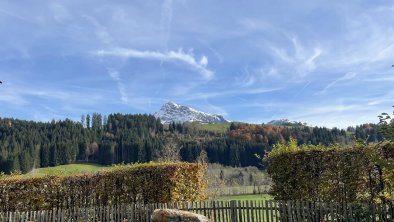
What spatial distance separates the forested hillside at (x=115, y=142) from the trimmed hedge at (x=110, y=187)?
8841cm

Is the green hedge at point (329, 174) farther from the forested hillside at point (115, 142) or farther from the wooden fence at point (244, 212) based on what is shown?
the forested hillside at point (115, 142)

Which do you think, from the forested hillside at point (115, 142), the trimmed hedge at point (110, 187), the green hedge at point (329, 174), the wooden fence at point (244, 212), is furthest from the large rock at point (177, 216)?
the forested hillside at point (115, 142)

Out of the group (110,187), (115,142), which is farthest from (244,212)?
(115,142)

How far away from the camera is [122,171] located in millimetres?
18031

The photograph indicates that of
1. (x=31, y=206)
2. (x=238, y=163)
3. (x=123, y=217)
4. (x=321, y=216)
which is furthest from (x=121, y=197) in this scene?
(x=238, y=163)

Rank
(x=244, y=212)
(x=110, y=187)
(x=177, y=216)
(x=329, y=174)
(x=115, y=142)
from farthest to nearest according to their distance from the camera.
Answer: (x=115, y=142) < (x=110, y=187) < (x=244, y=212) < (x=329, y=174) < (x=177, y=216)

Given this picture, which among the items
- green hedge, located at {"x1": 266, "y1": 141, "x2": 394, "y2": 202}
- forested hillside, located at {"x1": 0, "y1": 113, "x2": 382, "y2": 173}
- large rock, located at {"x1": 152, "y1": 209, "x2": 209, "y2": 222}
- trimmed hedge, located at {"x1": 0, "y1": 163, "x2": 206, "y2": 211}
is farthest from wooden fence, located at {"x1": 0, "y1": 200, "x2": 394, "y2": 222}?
forested hillside, located at {"x1": 0, "y1": 113, "x2": 382, "y2": 173}

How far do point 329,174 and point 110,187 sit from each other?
9.63 m

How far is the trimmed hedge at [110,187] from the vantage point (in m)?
17.3

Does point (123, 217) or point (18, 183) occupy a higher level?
point (18, 183)

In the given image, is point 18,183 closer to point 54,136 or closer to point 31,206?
point 31,206

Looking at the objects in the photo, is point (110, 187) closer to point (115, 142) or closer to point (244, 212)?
point (244, 212)

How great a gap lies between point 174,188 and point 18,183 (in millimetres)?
7506

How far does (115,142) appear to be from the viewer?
465ft
